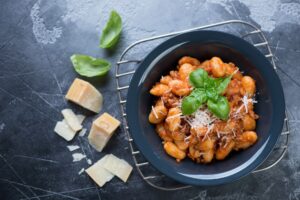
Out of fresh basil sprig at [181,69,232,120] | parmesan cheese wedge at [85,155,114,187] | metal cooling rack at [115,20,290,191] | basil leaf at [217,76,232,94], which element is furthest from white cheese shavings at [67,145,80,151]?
basil leaf at [217,76,232,94]

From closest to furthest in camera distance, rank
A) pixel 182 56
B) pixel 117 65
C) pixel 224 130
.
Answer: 1. pixel 224 130
2. pixel 182 56
3. pixel 117 65

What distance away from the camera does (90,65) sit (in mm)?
2379

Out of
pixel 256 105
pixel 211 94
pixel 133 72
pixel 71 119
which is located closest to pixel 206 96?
pixel 211 94

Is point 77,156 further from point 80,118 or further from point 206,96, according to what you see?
point 206,96

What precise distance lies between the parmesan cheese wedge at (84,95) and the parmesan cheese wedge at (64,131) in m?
0.16

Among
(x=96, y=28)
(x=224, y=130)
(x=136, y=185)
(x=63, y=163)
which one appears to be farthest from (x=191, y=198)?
(x=96, y=28)

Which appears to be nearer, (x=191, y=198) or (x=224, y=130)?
(x=224, y=130)

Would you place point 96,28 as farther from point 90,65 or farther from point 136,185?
point 136,185

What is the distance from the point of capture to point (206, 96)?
6.28 feet

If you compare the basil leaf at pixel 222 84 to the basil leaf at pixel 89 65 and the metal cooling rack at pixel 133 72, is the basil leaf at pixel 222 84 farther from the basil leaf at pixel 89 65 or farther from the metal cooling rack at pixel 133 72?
the basil leaf at pixel 89 65

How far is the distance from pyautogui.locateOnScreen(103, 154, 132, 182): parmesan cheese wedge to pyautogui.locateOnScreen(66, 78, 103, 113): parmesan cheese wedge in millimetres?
282

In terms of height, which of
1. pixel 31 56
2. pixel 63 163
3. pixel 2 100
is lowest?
pixel 63 163

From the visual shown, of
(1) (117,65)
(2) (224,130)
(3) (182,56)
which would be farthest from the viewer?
(1) (117,65)

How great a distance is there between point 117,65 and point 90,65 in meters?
0.15
